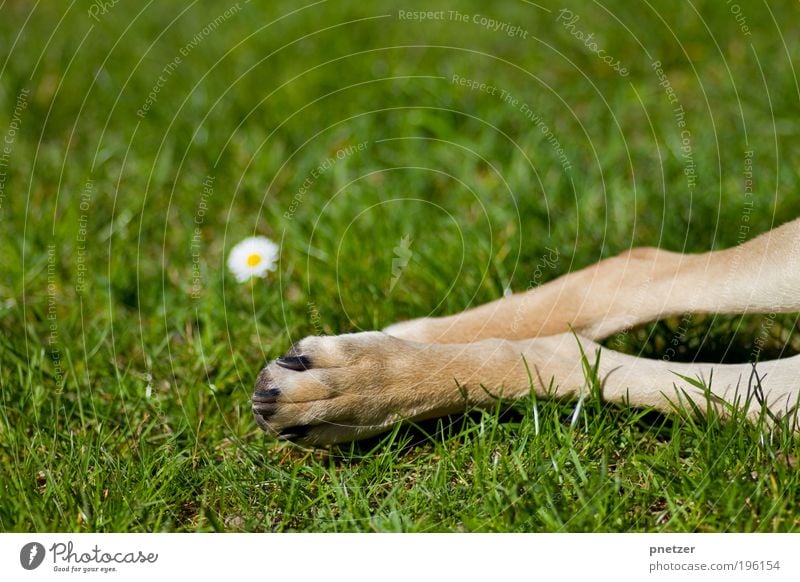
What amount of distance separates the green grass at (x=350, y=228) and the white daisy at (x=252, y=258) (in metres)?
0.08

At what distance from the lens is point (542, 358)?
11.1ft

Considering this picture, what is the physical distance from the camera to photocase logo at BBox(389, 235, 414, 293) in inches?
170

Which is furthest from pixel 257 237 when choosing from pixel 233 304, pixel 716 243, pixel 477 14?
pixel 477 14

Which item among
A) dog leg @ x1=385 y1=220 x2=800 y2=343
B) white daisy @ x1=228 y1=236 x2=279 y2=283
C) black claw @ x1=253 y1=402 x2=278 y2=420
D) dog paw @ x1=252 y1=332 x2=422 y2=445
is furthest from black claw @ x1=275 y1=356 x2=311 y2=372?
white daisy @ x1=228 y1=236 x2=279 y2=283

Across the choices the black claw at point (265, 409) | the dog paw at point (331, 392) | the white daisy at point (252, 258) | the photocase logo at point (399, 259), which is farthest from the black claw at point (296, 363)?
the white daisy at point (252, 258)

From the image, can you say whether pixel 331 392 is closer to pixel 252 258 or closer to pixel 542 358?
pixel 542 358

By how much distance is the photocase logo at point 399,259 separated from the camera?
14.2 feet

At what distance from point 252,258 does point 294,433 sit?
1.60 m

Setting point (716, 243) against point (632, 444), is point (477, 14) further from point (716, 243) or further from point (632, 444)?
point (632, 444)

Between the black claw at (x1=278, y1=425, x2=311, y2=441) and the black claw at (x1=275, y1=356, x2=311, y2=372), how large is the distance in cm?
21
